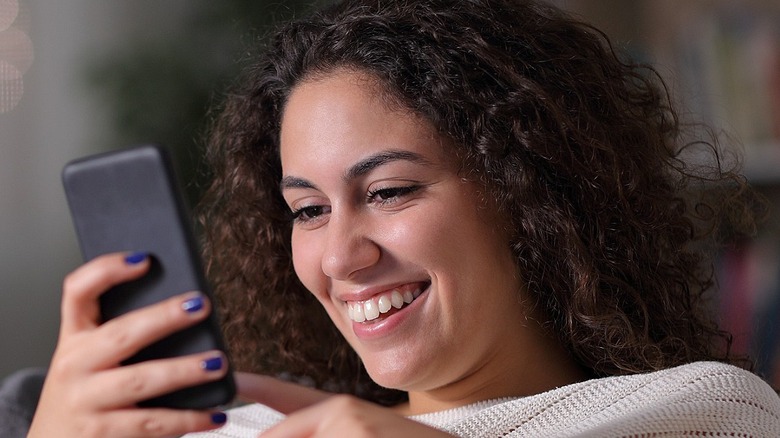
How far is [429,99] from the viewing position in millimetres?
1199

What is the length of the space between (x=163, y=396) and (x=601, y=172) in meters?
0.67

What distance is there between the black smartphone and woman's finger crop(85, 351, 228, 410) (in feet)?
0.05

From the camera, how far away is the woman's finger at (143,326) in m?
0.75

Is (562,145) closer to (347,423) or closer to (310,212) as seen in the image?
(310,212)

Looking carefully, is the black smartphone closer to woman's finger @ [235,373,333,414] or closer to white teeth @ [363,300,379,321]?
woman's finger @ [235,373,333,414]

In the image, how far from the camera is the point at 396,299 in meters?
1.17

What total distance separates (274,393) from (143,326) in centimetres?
33

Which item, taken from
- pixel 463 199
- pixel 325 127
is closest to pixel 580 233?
pixel 463 199

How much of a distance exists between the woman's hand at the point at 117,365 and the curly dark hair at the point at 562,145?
51 cm

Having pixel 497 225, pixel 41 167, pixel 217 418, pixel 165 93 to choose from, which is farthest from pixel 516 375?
pixel 41 167

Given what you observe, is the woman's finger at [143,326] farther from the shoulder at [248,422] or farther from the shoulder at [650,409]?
the shoulder at [248,422]

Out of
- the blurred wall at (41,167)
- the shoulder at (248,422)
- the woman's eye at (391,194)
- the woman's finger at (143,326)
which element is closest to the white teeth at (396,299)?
the woman's eye at (391,194)

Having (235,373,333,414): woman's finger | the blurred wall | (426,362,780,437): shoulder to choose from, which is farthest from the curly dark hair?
the blurred wall

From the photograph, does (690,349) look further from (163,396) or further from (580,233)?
(163,396)
